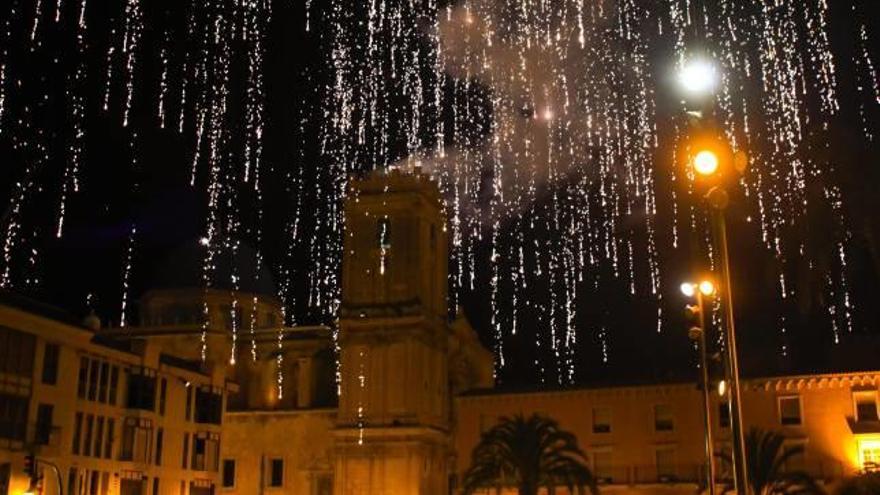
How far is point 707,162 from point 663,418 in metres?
48.1

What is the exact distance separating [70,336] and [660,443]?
32014 mm

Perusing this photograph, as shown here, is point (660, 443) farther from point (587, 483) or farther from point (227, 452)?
point (227, 452)

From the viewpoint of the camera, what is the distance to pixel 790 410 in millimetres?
56312

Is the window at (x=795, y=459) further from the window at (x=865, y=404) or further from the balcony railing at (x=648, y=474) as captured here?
the balcony railing at (x=648, y=474)

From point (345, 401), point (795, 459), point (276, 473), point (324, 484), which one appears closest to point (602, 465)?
point (795, 459)

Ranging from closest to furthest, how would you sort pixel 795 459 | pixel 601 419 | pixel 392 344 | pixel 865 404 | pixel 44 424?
1. pixel 44 424
2. pixel 865 404
3. pixel 795 459
4. pixel 601 419
5. pixel 392 344

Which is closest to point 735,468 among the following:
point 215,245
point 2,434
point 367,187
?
point 2,434

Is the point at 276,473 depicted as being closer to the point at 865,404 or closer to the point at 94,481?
the point at 94,481

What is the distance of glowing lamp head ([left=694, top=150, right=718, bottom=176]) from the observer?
13.2 metres

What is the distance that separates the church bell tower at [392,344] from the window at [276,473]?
707 centimetres

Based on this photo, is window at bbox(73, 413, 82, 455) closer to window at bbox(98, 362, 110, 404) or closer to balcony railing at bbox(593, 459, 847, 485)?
window at bbox(98, 362, 110, 404)

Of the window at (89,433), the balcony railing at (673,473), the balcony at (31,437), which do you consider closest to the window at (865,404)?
the balcony railing at (673,473)

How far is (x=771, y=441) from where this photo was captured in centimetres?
4881

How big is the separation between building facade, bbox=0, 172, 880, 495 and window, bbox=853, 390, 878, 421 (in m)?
0.08
